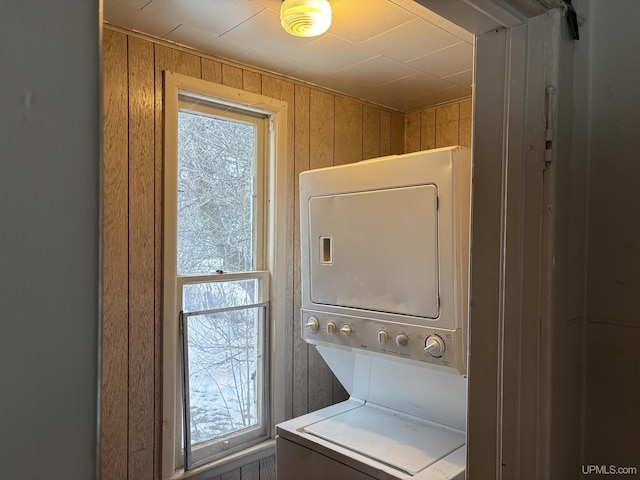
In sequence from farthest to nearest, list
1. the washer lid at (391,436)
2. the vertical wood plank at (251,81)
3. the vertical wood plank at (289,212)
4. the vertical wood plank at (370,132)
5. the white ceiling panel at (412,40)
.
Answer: the vertical wood plank at (370,132), the vertical wood plank at (289,212), the vertical wood plank at (251,81), the white ceiling panel at (412,40), the washer lid at (391,436)

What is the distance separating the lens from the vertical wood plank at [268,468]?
2178 mm

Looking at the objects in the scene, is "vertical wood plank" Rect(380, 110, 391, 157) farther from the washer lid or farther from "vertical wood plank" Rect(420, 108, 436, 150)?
the washer lid

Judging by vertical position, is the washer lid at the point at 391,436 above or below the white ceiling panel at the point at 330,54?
below

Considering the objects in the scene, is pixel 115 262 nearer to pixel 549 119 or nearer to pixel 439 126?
pixel 549 119

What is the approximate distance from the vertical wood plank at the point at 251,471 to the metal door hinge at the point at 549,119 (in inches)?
75.0

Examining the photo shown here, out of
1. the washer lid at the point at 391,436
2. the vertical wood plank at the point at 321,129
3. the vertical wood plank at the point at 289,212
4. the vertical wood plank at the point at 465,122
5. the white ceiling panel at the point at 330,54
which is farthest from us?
the vertical wood plank at the point at 465,122

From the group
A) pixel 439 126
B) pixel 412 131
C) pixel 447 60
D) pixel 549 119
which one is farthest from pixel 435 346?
pixel 412 131

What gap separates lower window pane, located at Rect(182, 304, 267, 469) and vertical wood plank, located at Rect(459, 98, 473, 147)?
1.40 meters

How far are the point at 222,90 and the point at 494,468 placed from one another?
5.68 feet

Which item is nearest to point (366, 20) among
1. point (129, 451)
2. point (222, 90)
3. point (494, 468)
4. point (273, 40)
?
point (273, 40)

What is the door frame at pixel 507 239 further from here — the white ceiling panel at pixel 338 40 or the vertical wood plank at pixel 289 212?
the vertical wood plank at pixel 289 212

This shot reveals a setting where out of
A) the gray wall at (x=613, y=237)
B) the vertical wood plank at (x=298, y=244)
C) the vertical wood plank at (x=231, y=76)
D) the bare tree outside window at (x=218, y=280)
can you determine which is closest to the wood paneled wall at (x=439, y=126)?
the vertical wood plank at (x=298, y=244)

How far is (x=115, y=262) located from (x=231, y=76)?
3.09 feet

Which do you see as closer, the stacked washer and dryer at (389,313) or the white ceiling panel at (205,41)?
the stacked washer and dryer at (389,313)
